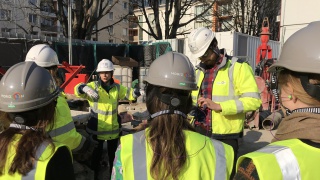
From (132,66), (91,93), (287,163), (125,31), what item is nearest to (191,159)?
(287,163)

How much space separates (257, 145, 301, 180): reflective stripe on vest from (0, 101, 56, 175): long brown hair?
114 cm

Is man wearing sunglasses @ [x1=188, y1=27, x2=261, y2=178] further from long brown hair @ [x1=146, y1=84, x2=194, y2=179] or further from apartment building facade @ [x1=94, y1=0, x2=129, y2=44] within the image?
apartment building facade @ [x1=94, y1=0, x2=129, y2=44]

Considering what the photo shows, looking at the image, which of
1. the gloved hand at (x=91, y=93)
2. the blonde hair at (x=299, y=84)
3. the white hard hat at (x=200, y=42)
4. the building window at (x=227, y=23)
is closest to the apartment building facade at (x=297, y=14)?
the gloved hand at (x=91, y=93)

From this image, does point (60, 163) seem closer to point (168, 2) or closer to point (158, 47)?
point (158, 47)

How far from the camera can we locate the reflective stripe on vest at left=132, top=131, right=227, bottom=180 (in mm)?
1639

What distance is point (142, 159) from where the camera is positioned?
166cm

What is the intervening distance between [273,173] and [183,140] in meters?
0.65

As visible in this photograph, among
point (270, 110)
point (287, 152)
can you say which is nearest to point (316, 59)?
point (287, 152)

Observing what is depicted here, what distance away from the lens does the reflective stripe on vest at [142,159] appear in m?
1.64

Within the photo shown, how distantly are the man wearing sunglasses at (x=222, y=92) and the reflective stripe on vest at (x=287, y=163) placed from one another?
1874 millimetres

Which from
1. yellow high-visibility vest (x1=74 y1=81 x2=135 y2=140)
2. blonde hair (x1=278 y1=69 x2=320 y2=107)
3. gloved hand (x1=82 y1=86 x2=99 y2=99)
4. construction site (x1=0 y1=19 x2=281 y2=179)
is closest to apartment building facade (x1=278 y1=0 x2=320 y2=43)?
construction site (x1=0 y1=19 x2=281 y2=179)

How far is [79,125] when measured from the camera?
17.8 ft

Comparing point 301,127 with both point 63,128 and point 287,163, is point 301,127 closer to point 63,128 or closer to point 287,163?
point 287,163

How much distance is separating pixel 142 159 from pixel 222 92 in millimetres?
1694
